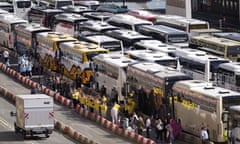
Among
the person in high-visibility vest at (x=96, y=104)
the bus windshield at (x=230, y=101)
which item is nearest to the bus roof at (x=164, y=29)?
the person in high-visibility vest at (x=96, y=104)

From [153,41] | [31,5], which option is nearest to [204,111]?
[153,41]

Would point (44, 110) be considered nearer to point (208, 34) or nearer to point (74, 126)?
point (74, 126)

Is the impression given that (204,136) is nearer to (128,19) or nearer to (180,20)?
(180,20)

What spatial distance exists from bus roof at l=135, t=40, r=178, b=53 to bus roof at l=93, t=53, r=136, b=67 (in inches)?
186

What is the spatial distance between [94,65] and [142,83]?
25.8 ft

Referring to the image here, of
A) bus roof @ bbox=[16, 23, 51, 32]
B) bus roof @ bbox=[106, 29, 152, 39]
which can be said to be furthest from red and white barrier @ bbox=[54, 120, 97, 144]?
bus roof @ bbox=[16, 23, 51, 32]

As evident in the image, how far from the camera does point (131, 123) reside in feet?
173

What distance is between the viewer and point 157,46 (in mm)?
68562

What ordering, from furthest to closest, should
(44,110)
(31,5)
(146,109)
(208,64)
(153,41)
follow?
(31,5) < (153,41) < (208,64) < (146,109) < (44,110)

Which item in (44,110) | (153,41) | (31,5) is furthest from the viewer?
(31,5)

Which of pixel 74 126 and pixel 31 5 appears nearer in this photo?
pixel 74 126

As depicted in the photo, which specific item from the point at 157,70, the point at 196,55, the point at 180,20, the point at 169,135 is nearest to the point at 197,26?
the point at 180,20

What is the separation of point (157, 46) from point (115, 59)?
24.9 feet

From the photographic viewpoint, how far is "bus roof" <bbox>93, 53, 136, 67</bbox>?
60.2 m
